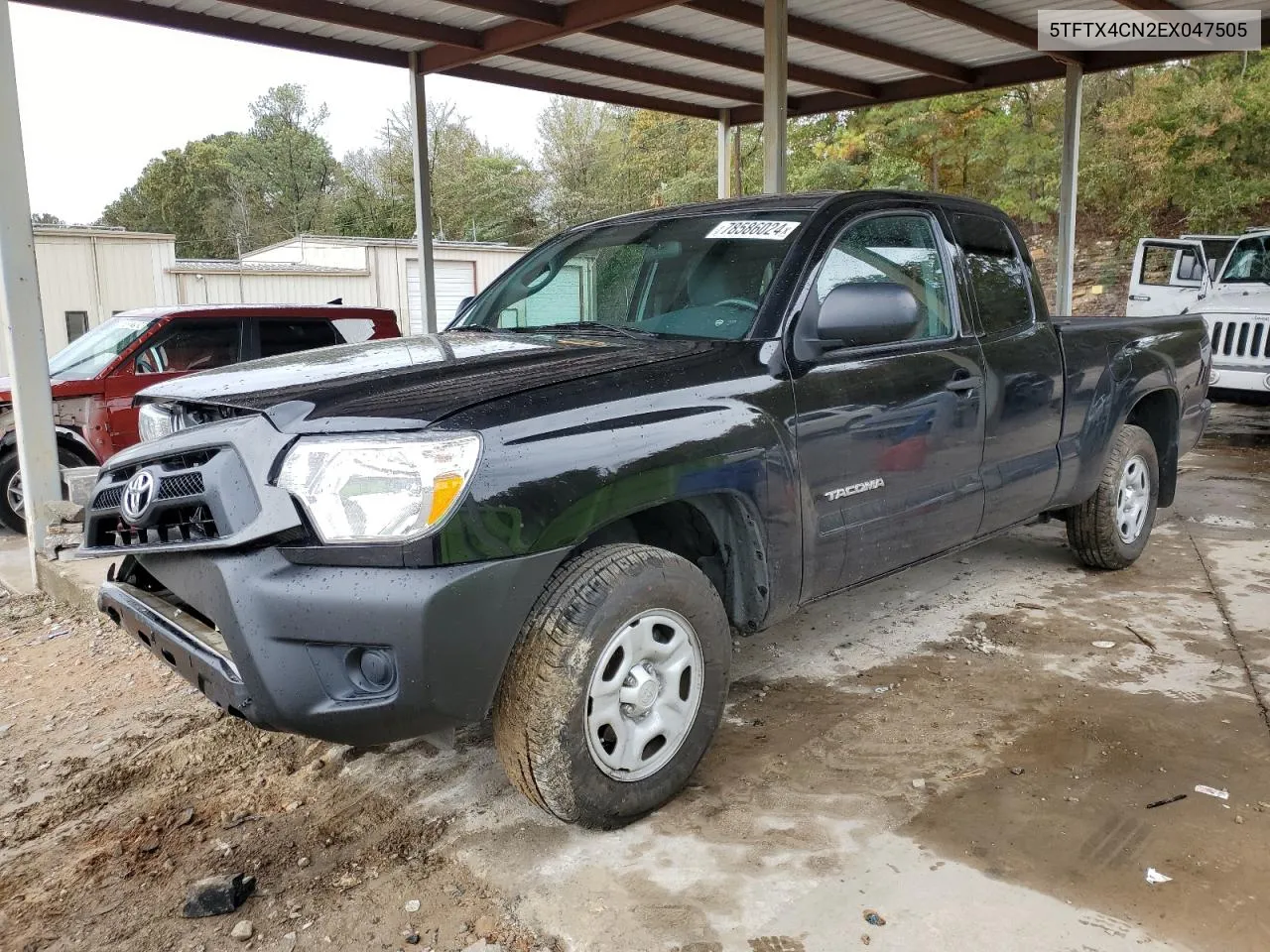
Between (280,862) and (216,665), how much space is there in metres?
0.67

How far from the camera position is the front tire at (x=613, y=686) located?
8.05ft

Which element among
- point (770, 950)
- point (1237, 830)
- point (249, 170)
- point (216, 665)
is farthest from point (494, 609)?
point (249, 170)

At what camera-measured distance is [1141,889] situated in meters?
2.46

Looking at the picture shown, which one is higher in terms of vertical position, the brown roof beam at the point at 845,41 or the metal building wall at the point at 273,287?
the brown roof beam at the point at 845,41

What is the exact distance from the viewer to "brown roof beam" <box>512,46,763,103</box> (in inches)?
407

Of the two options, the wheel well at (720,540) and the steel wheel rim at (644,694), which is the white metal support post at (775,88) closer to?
the wheel well at (720,540)

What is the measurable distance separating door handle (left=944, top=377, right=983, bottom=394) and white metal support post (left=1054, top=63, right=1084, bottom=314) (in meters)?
8.69

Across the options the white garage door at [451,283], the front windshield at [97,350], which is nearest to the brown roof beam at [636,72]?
the front windshield at [97,350]

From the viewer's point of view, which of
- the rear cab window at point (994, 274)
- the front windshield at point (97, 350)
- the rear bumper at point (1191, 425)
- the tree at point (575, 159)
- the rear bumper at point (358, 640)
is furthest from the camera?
the tree at point (575, 159)

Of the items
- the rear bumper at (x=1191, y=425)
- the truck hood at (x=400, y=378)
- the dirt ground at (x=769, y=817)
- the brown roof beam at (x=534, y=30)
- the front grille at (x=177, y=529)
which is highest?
the brown roof beam at (x=534, y=30)

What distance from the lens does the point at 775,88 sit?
852 cm

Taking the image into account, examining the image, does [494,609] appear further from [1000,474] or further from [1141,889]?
[1000,474]

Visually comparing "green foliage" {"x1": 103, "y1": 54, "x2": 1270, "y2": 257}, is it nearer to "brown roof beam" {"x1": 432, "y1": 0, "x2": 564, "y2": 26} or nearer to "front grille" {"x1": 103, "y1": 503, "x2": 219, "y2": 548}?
"brown roof beam" {"x1": 432, "y1": 0, "x2": 564, "y2": 26}

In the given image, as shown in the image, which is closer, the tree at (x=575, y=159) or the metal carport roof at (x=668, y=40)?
the metal carport roof at (x=668, y=40)
